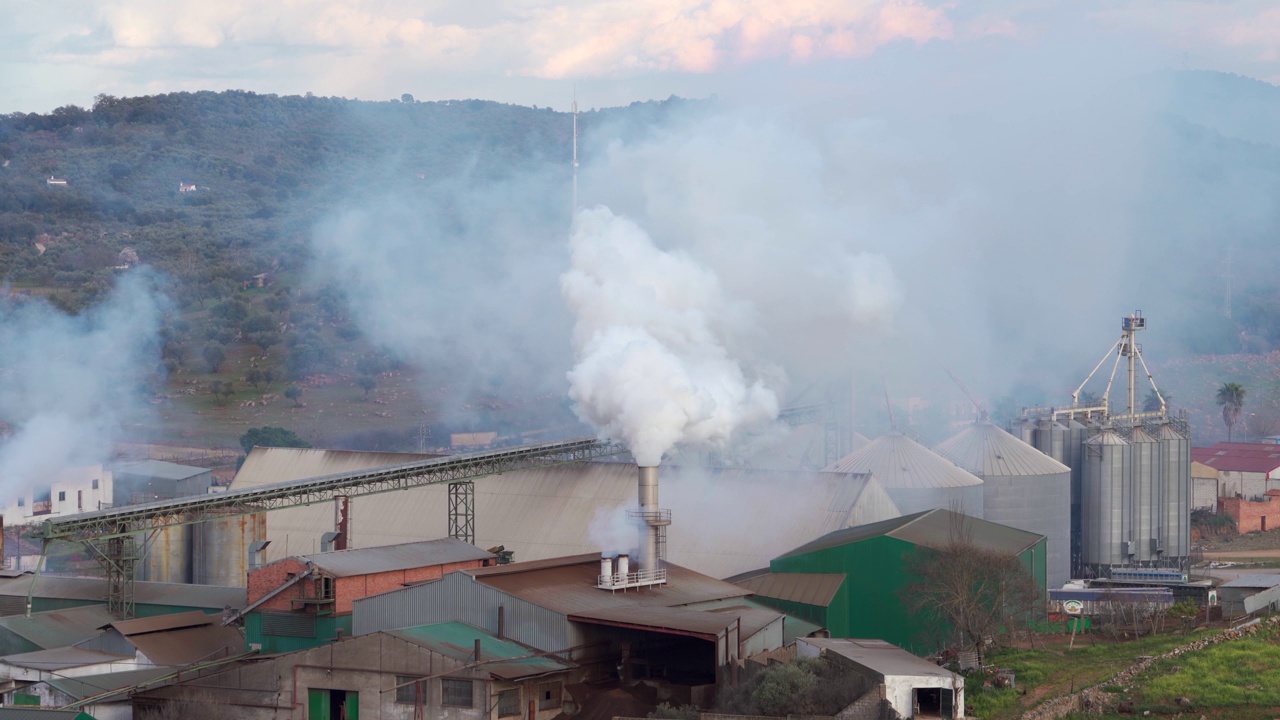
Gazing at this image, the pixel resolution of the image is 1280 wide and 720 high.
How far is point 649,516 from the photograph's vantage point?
104 feet

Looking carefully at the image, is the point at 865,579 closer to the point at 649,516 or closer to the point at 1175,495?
the point at 649,516

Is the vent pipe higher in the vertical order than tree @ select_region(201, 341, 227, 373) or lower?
lower

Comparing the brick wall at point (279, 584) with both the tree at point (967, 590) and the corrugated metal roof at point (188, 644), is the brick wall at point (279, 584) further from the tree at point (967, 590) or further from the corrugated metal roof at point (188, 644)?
the tree at point (967, 590)

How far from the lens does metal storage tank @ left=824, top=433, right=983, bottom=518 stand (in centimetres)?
3978

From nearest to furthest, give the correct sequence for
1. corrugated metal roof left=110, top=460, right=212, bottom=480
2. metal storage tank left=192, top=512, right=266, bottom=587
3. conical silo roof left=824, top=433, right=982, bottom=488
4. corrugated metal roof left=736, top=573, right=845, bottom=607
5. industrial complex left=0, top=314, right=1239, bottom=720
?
1. industrial complex left=0, top=314, right=1239, bottom=720
2. corrugated metal roof left=736, top=573, right=845, bottom=607
3. conical silo roof left=824, top=433, right=982, bottom=488
4. metal storage tank left=192, top=512, right=266, bottom=587
5. corrugated metal roof left=110, top=460, right=212, bottom=480

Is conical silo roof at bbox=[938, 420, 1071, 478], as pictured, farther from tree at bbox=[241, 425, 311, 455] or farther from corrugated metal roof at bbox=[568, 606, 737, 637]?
tree at bbox=[241, 425, 311, 455]

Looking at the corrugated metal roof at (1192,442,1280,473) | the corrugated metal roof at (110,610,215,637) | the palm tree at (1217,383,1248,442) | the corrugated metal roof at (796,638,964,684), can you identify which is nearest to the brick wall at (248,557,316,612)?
the corrugated metal roof at (110,610,215,637)

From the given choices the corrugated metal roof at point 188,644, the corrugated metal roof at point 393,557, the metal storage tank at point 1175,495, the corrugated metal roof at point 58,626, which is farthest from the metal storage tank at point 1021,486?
the corrugated metal roof at point 58,626

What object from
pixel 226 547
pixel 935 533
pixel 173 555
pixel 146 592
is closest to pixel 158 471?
pixel 173 555

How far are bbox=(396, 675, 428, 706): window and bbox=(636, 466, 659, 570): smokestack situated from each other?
272 inches

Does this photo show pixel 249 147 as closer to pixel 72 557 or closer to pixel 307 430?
pixel 307 430

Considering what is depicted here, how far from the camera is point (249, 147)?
13625 cm

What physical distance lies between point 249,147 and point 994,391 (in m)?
78.0

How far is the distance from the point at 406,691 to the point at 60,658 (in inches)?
373
